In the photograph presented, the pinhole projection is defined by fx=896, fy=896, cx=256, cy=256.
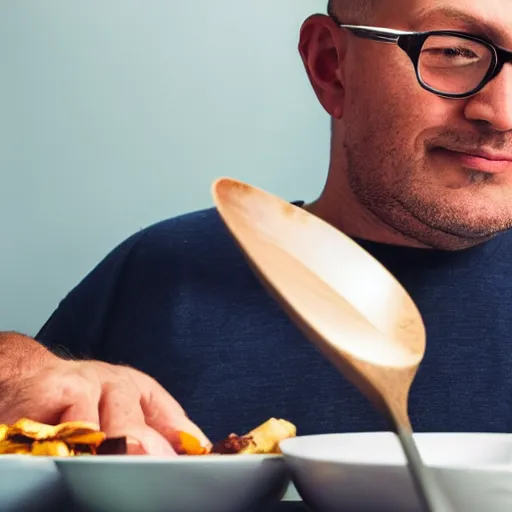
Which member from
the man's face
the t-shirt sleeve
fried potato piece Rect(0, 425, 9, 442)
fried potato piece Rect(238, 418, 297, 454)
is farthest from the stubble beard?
fried potato piece Rect(0, 425, 9, 442)

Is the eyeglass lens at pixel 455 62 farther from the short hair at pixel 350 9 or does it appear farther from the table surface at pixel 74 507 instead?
the table surface at pixel 74 507

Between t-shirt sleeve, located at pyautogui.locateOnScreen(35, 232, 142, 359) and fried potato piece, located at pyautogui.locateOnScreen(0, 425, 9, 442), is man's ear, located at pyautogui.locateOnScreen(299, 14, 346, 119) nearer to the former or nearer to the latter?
t-shirt sleeve, located at pyautogui.locateOnScreen(35, 232, 142, 359)

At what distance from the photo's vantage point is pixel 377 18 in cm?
118

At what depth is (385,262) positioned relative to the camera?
1.15 metres

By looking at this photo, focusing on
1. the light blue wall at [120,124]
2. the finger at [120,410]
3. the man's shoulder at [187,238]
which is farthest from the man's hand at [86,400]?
the light blue wall at [120,124]

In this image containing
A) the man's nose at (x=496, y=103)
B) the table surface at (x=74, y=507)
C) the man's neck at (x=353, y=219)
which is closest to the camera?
the table surface at (x=74, y=507)

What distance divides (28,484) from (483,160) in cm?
76

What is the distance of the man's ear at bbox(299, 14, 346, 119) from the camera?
1278 mm

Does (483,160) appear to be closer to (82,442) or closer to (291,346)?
(291,346)

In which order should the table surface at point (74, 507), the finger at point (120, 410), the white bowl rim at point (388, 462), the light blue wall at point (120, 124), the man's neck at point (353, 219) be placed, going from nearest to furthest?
the white bowl rim at point (388, 462) < the table surface at point (74, 507) < the finger at point (120, 410) < the man's neck at point (353, 219) < the light blue wall at point (120, 124)

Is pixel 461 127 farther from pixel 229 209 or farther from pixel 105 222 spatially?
pixel 105 222

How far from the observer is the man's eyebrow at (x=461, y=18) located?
1058 mm

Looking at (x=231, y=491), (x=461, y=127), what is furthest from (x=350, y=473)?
(x=461, y=127)

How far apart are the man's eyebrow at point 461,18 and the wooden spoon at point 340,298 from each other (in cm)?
63
